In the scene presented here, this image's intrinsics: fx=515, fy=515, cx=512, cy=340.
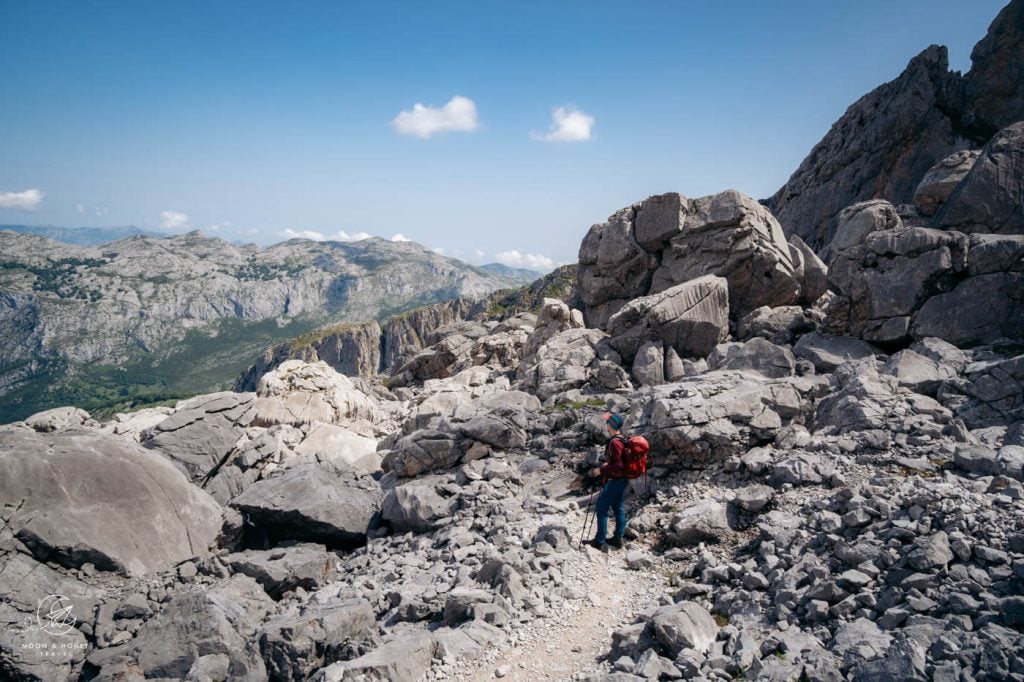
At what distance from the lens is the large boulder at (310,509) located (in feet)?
61.1

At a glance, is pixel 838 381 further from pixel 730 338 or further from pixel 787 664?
pixel 787 664

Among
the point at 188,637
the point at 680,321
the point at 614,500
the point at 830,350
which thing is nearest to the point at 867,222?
the point at 830,350

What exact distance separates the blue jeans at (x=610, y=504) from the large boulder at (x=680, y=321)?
1653 centimetres

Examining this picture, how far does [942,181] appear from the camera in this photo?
33531mm

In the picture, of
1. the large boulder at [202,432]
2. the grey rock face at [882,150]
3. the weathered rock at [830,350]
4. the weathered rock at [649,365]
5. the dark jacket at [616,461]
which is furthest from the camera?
the grey rock face at [882,150]

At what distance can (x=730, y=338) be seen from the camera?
32594 mm

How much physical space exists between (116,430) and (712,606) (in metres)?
31.6

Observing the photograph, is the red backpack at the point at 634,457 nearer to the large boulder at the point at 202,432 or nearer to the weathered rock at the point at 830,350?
the weathered rock at the point at 830,350

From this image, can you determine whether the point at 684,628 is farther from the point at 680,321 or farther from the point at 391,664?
the point at 680,321

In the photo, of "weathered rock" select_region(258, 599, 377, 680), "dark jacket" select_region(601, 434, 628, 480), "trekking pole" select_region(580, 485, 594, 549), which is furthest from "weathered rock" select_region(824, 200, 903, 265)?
"weathered rock" select_region(258, 599, 377, 680)

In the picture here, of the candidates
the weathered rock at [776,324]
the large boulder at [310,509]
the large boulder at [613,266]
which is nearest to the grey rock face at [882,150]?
the large boulder at [613,266]

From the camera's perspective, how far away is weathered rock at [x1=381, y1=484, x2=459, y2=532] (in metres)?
18.5

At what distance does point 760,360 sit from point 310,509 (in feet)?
69.9

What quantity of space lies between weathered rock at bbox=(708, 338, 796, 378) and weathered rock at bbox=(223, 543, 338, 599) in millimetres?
19935
